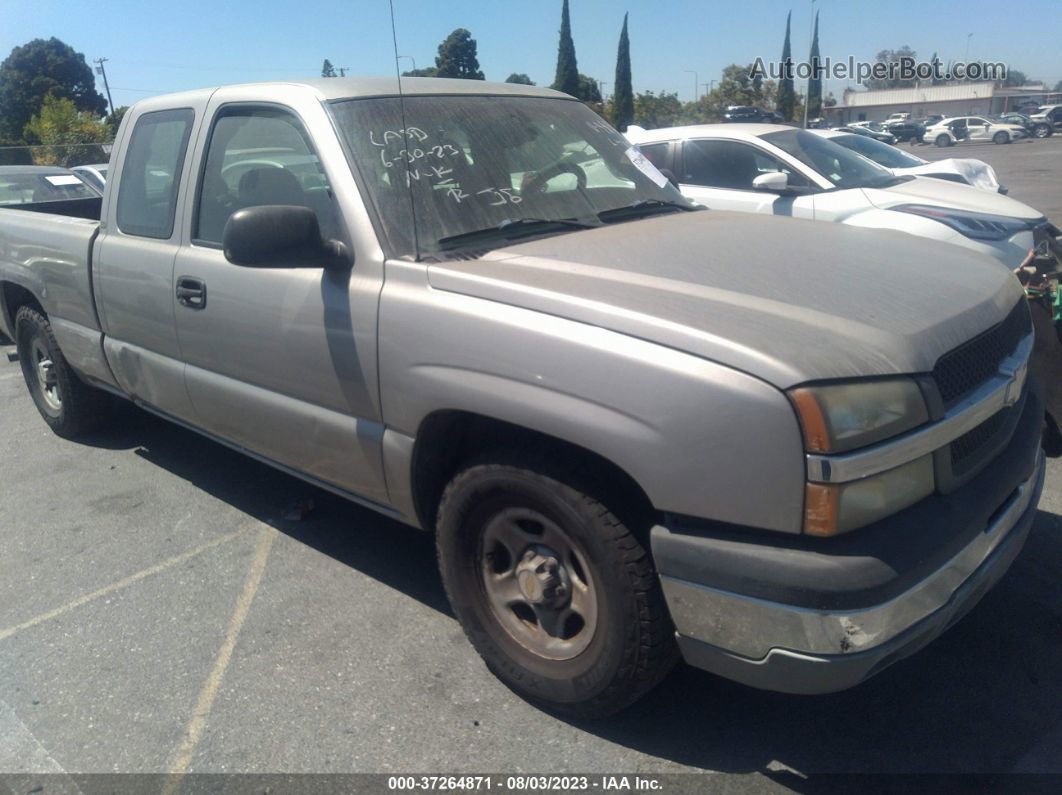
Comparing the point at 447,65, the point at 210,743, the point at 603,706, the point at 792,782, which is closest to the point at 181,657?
the point at 210,743

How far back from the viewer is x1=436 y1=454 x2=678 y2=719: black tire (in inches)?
94.7

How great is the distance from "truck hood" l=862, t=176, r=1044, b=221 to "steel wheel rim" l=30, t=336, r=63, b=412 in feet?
19.8

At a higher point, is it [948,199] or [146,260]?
[146,260]

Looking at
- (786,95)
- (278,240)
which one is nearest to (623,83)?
(786,95)

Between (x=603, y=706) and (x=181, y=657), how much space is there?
162 centimetres

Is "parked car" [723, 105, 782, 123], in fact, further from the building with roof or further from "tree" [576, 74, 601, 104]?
the building with roof

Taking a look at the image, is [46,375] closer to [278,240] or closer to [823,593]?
[278,240]

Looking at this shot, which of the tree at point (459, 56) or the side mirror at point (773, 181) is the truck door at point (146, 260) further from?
the tree at point (459, 56)

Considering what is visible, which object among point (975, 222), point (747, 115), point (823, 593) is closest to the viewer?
point (823, 593)

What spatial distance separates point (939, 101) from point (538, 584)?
8942 cm

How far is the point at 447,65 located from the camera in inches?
901

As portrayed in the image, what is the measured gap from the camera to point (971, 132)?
157 ft

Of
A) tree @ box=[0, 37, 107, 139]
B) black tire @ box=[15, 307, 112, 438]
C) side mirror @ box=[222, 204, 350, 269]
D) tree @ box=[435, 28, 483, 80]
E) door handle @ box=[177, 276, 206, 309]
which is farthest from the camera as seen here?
tree @ box=[0, 37, 107, 139]

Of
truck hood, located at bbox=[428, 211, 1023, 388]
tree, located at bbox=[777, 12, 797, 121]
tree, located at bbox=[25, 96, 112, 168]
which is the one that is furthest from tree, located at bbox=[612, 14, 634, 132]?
truck hood, located at bbox=[428, 211, 1023, 388]
